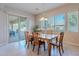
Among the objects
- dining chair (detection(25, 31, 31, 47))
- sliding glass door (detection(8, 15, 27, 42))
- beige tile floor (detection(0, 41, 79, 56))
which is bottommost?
beige tile floor (detection(0, 41, 79, 56))

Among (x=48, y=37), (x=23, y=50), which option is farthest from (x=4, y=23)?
(x=48, y=37)

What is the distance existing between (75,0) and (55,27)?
1104 millimetres

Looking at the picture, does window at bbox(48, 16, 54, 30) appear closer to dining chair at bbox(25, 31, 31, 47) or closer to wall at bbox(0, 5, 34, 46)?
dining chair at bbox(25, 31, 31, 47)

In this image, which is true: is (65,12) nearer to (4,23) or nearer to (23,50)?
(23,50)

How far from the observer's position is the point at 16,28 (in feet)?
8.98

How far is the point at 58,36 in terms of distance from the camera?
9.07ft

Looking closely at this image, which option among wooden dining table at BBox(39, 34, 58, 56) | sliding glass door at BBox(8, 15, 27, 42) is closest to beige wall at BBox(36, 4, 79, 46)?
wooden dining table at BBox(39, 34, 58, 56)

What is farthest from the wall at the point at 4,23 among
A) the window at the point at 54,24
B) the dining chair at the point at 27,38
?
the window at the point at 54,24

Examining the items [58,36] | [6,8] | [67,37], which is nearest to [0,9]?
[6,8]

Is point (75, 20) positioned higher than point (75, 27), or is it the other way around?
point (75, 20)

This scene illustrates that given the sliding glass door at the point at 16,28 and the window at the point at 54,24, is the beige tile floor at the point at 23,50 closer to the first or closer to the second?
the sliding glass door at the point at 16,28

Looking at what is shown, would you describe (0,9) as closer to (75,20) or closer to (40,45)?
(40,45)

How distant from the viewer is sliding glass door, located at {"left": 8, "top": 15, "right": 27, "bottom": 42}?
2.67 m

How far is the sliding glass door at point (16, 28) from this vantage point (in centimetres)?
267
